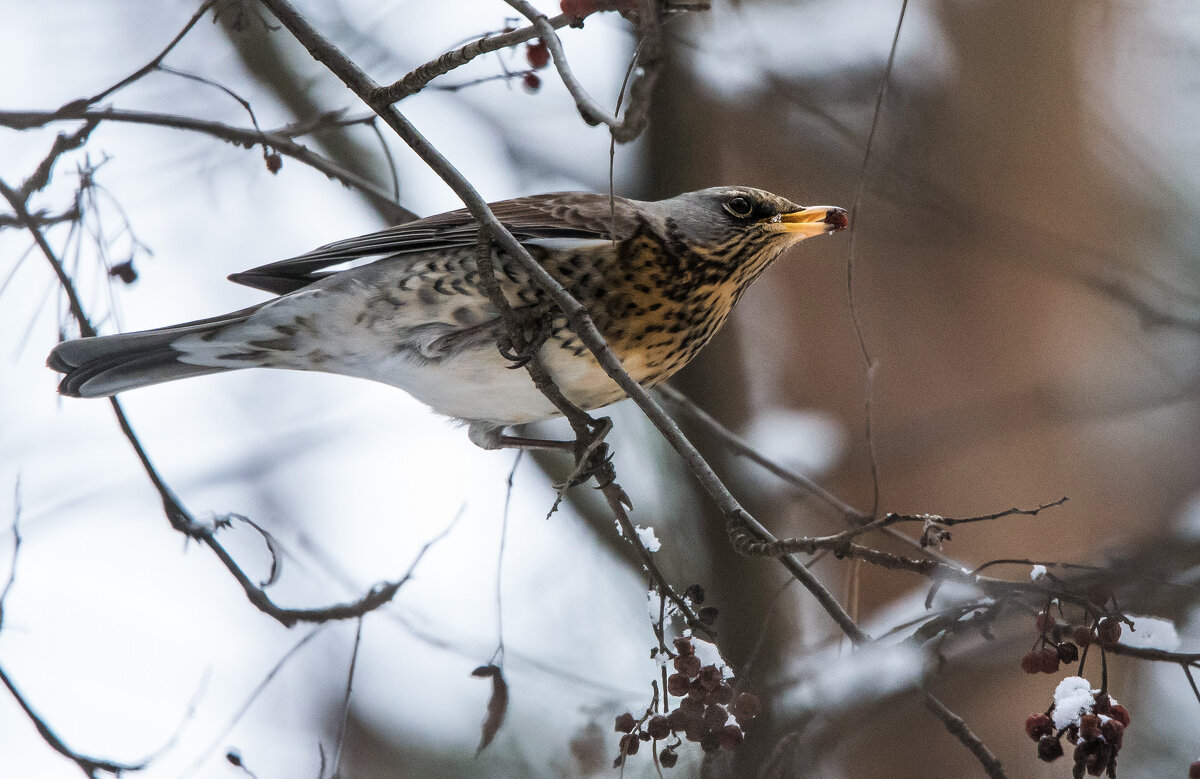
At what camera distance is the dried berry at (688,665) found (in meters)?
2.13

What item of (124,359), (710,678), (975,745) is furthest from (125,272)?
(975,745)

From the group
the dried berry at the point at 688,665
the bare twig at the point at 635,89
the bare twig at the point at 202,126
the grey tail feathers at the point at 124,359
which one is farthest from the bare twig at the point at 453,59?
the grey tail feathers at the point at 124,359

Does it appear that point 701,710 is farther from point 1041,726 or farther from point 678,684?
point 1041,726

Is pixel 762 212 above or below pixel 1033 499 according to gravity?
below

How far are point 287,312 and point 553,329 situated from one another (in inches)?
37.2

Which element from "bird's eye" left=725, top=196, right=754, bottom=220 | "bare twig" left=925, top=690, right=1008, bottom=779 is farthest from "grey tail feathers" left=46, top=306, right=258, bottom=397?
"bare twig" left=925, top=690, right=1008, bottom=779

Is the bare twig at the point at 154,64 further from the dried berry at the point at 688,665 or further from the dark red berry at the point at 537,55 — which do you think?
the dried berry at the point at 688,665

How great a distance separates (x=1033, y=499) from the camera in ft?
19.0

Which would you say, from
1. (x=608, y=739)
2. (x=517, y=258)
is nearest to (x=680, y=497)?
(x=608, y=739)

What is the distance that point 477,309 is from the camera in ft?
10.2

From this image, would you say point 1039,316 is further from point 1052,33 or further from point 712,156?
point 712,156

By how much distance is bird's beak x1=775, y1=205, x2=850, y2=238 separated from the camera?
3154 mm

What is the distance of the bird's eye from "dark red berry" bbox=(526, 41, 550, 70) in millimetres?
755

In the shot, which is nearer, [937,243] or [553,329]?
[553,329]
